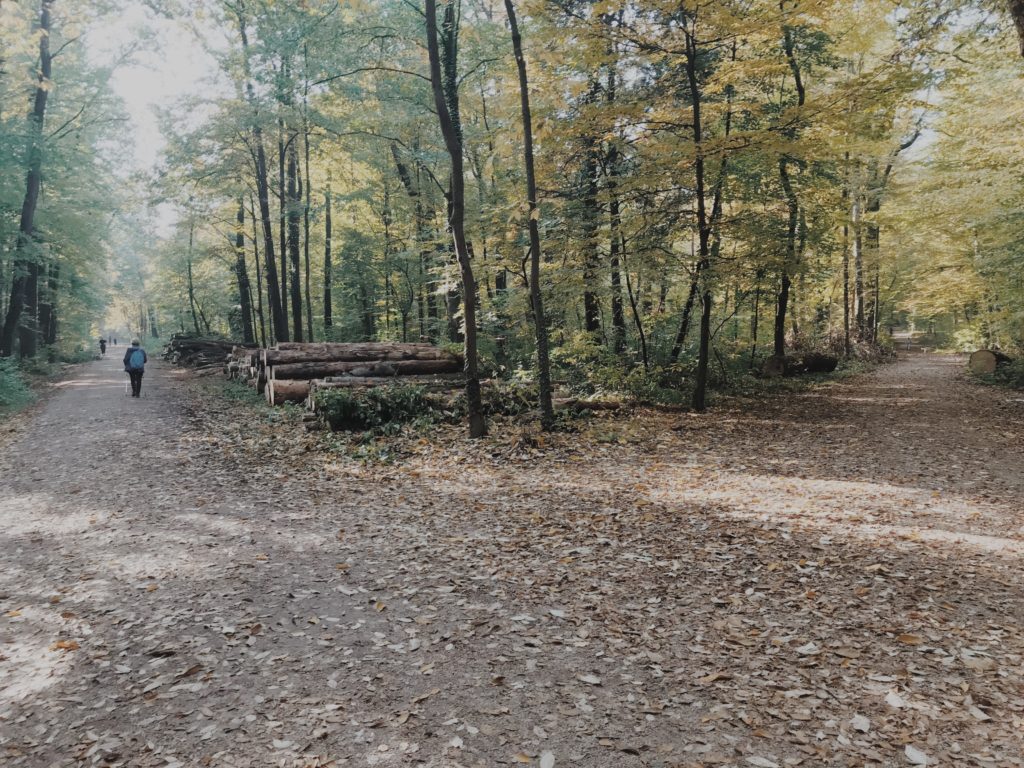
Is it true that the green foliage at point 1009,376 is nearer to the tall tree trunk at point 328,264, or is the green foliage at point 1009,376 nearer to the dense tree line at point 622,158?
the dense tree line at point 622,158

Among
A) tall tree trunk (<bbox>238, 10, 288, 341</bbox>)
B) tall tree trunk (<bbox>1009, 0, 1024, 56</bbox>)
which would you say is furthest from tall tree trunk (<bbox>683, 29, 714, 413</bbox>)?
tall tree trunk (<bbox>238, 10, 288, 341</bbox>)

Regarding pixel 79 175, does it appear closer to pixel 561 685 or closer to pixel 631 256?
pixel 631 256

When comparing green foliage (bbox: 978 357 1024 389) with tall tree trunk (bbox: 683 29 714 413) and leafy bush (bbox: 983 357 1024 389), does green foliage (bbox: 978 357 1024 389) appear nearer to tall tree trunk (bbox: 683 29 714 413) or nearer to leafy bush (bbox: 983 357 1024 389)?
leafy bush (bbox: 983 357 1024 389)

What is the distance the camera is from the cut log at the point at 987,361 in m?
16.5

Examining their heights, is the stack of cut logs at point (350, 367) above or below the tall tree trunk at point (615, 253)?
below

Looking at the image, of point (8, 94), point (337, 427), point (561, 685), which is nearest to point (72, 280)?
point (8, 94)

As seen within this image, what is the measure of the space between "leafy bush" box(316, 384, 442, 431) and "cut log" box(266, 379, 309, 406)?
2.25 meters

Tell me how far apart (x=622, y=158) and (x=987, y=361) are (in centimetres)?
1312

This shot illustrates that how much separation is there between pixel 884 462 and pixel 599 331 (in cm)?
747

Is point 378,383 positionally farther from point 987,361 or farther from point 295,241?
point 987,361

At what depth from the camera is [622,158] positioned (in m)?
13.7

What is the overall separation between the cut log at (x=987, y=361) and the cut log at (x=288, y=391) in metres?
19.5

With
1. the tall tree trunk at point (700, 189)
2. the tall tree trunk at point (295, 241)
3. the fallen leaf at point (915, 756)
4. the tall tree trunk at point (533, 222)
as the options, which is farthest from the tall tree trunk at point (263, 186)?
the fallen leaf at point (915, 756)

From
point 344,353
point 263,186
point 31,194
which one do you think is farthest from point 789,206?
point 31,194
